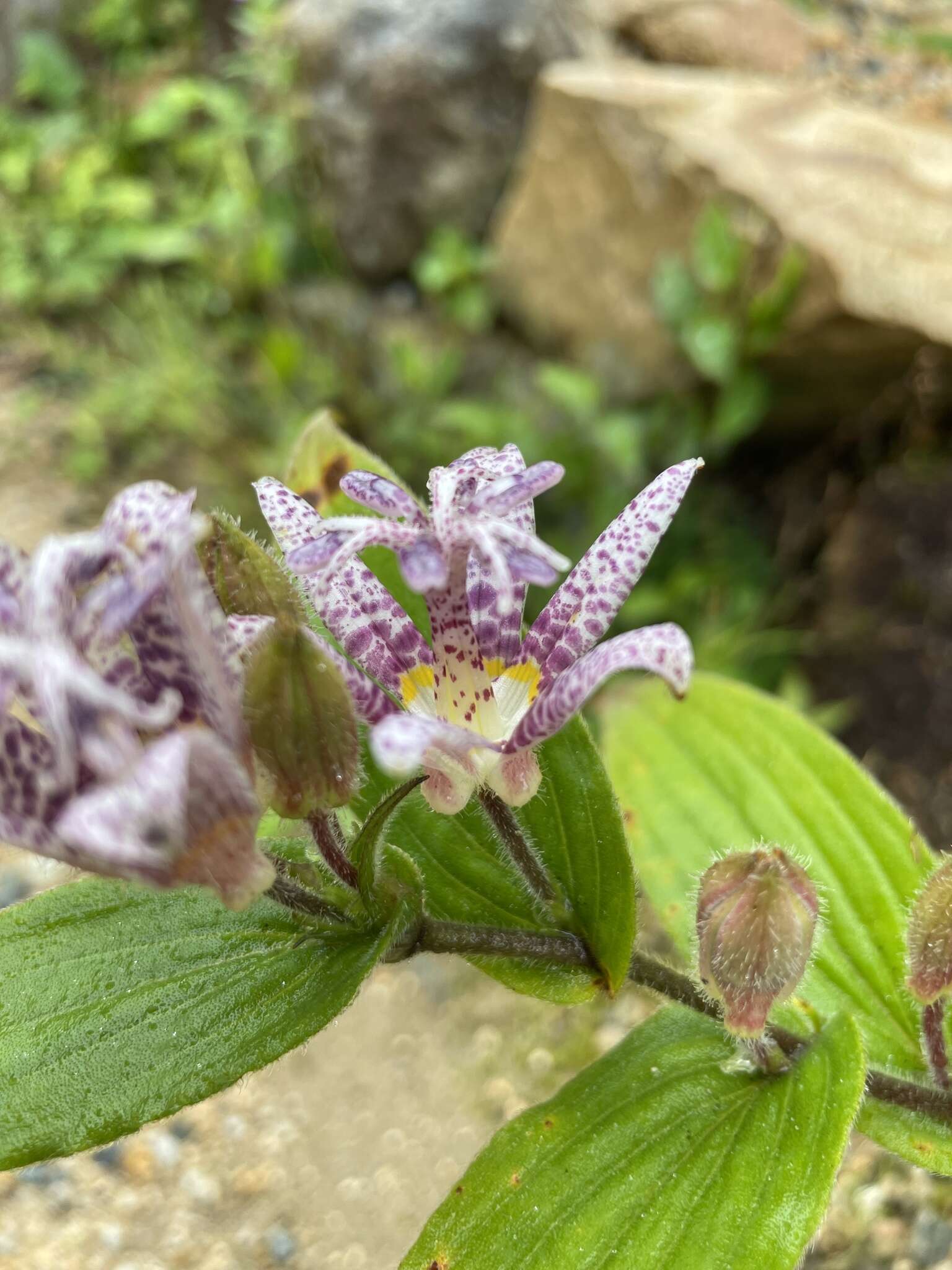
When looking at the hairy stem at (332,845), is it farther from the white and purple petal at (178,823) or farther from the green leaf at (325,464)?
the green leaf at (325,464)

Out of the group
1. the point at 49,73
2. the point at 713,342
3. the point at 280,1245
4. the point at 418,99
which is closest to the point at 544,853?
the point at 280,1245

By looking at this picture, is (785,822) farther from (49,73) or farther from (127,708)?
(49,73)

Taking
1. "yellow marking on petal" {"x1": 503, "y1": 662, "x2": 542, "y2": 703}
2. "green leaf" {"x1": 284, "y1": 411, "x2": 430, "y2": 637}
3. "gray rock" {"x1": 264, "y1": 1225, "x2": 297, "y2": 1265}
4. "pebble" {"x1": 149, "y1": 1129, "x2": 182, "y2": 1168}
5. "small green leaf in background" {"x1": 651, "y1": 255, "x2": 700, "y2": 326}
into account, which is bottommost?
"pebble" {"x1": 149, "y1": 1129, "x2": 182, "y2": 1168}

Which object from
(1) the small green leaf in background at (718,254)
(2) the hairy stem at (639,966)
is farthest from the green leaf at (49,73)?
(2) the hairy stem at (639,966)

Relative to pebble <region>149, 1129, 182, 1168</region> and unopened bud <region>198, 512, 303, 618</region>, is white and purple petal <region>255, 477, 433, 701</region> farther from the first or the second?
pebble <region>149, 1129, 182, 1168</region>

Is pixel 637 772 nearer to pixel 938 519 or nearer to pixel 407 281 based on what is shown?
pixel 938 519

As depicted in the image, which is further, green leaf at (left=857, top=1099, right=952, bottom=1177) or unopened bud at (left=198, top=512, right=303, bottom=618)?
green leaf at (left=857, top=1099, right=952, bottom=1177)

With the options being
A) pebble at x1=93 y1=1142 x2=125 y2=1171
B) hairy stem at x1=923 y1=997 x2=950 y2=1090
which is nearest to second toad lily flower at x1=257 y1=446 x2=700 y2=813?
hairy stem at x1=923 y1=997 x2=950 y2=1090
